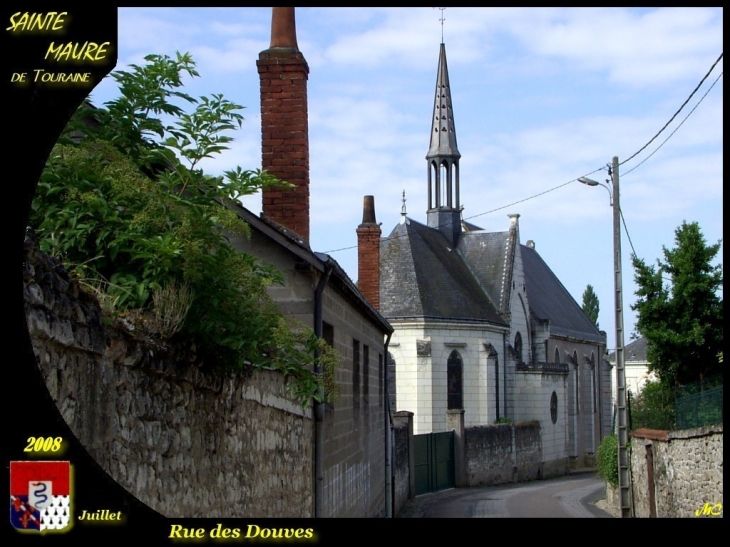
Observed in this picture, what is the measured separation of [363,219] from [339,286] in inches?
508

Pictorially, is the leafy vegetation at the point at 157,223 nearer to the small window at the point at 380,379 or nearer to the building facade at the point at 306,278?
the building facade at the point at 306,278

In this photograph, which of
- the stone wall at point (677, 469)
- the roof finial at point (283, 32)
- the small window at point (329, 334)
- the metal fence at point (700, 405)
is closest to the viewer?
the small window at point (329, 334)

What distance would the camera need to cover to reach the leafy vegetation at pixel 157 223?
5809mm

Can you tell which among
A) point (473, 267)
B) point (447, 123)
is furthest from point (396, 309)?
point (447, 123)

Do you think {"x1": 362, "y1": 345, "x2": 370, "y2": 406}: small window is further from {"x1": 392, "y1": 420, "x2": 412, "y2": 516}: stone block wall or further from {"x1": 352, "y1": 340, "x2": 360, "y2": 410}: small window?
{"x1": 392, "y1": 420, "x2": 412, "y2": 516}: stone block wall

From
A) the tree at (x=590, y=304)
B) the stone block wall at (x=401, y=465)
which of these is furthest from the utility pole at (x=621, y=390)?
the tree at (x=590, y=304)

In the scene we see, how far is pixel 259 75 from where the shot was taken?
507 inches

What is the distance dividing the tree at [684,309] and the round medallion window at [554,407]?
25.3m

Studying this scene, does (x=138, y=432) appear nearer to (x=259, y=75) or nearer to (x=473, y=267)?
(x=259, y=75)

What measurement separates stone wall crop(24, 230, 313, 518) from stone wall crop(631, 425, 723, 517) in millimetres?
6879

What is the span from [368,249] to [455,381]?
17.4 m

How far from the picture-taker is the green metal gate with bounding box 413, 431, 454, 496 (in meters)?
32.2

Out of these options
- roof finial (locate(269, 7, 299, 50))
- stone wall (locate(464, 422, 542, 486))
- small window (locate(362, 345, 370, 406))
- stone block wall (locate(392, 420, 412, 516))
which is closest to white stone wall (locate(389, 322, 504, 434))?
stone wall (locate(464, 422, 542, 486))

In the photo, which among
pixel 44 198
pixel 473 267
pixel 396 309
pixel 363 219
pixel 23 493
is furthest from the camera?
pixel 473 267
